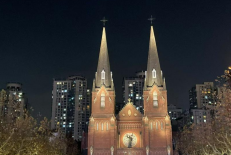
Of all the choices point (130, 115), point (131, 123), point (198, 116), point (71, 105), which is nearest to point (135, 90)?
point (71, 105)

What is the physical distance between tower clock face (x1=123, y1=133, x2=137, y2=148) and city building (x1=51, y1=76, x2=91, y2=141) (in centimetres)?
8704

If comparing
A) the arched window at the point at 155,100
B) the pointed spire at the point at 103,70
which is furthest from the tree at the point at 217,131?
the pointed spire at the point at 103,70

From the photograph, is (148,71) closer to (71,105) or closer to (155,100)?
(155,100)

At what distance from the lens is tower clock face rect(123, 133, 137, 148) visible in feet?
225

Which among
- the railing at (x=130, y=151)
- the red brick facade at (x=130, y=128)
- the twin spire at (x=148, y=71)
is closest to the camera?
the red brick facade at (x=130, y=128)

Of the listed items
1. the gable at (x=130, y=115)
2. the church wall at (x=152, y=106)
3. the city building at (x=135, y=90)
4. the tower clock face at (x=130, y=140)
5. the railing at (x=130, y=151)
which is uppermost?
the city building at (x=135, y=90)

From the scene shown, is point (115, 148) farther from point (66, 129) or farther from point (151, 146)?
point (66, 129)

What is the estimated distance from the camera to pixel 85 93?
529 feet

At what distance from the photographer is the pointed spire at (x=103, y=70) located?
71688mm

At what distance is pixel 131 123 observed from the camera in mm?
69500

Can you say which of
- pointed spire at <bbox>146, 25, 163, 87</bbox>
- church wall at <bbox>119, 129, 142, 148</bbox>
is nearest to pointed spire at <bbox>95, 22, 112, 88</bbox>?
pointed spire at <bbox>146, 25, 163, 87</bbox>

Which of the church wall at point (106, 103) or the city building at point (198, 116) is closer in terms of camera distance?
the church wall at point (106, 103)

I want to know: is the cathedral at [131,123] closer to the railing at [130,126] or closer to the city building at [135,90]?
the railing at [130,126]

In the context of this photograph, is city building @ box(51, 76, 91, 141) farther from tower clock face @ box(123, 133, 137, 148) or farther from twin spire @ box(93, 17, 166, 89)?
tower clock face @ box(123, 133, 137, 148)
